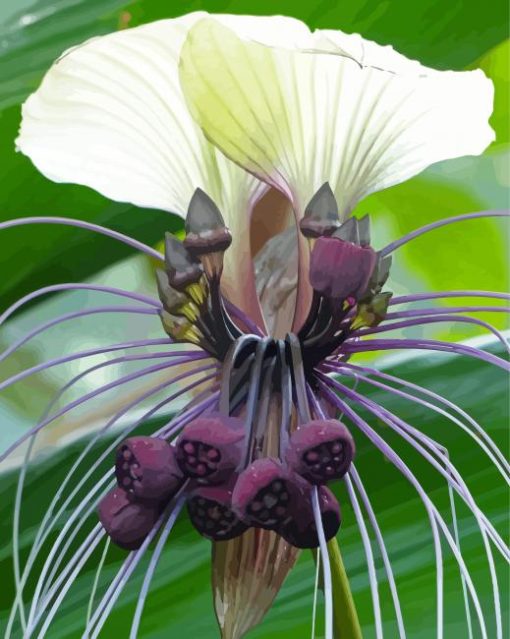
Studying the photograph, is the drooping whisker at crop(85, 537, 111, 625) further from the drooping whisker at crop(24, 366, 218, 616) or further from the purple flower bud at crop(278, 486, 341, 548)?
the purple flower bud at crop(278, 486, 341, 548)

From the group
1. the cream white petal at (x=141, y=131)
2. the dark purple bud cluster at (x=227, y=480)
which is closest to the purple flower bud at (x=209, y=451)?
the dark purple bud cluster at (x=227, y=480)

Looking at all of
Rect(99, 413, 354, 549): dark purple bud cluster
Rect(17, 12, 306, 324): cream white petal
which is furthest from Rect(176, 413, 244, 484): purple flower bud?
Rect(17, 12, 306, 324): cream white petal

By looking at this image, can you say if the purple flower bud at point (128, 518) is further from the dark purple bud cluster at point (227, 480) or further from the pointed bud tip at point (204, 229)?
the pointed bud tip at point (204, 229)

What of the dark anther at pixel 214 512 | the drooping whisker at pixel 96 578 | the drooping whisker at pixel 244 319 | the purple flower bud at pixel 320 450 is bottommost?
the drooping whisker at pixel 96 578

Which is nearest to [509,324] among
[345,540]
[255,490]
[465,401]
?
[465,401]

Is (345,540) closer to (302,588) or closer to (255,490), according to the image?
(302,588)

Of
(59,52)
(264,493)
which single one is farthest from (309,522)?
(59,52)

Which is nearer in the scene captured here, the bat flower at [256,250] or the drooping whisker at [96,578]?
the bat flower at [256,250]

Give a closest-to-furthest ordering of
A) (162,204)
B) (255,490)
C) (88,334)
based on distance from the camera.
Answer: (255,490) → (162,204) → (88,334)
